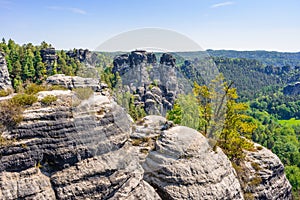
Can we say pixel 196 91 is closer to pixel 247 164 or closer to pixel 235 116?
pixel 235 116

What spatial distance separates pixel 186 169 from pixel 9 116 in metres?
9.97

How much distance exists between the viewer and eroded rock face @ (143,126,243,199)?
15.4 meters

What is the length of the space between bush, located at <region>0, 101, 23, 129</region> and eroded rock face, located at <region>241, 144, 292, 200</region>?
17442 mm

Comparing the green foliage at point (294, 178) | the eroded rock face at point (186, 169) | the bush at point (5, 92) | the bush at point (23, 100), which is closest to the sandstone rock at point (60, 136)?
the bush at point (23, 100)

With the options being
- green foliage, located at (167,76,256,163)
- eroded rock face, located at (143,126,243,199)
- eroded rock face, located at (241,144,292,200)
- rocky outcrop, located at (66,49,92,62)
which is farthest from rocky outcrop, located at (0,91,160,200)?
rocky outcrop, located at (66,49,92,62)

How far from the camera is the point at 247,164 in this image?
22.6 m

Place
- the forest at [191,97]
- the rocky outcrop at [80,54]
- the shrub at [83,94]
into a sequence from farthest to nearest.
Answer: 1. the rocky outcrop at [80,54]
2. the forest at [191,97]
3. the shrub at [83,94]

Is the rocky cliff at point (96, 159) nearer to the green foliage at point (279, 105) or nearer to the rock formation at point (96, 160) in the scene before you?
the rock formation at point (96, 160)

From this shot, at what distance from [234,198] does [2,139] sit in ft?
46.4

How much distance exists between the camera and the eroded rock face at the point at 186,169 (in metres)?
15.4

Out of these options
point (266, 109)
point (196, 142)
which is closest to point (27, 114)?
point (196, 142)

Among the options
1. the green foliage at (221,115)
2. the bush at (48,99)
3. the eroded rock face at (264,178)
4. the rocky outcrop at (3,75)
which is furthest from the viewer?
the rocky outcrop at (3,75)

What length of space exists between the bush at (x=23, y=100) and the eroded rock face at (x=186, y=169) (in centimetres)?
792

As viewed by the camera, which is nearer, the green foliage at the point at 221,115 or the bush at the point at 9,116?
the bush at the point at 9,116
